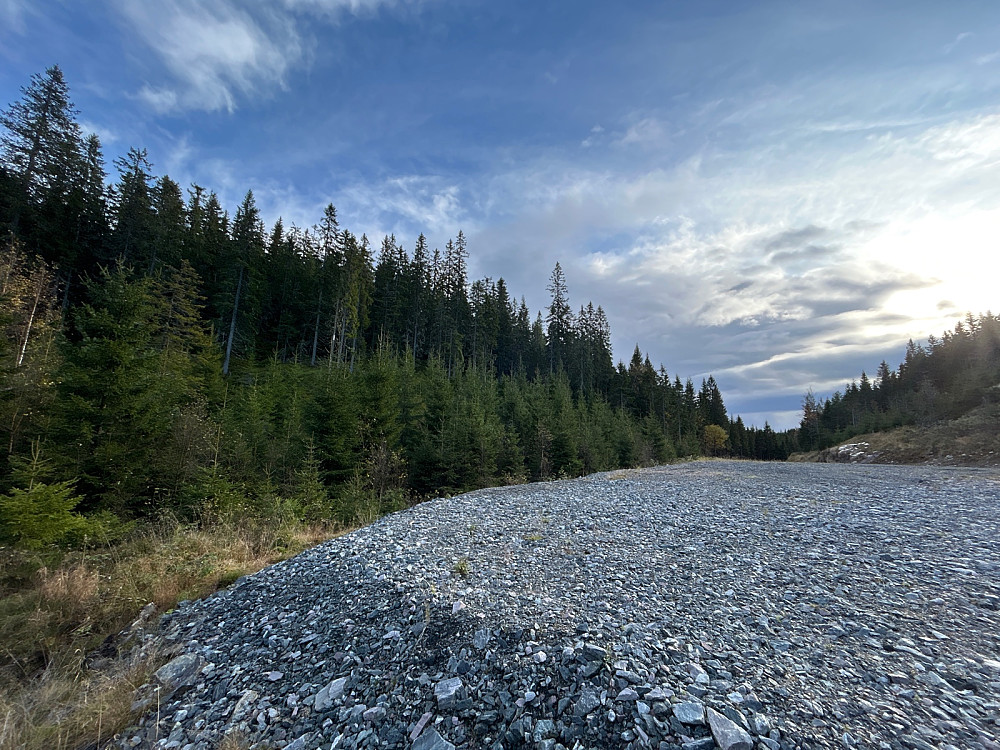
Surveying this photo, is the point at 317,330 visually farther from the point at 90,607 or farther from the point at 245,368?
the point at 90,607

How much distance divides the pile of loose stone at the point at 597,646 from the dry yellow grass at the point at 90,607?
0.44 m

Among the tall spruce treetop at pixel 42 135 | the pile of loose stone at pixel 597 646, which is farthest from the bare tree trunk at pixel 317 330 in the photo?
the pile of loose stone at pixel 597 646

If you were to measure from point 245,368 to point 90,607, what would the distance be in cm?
3400

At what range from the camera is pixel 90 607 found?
5.76 meters

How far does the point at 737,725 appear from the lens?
2793 mm

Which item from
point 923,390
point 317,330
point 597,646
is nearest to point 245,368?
point 317,330

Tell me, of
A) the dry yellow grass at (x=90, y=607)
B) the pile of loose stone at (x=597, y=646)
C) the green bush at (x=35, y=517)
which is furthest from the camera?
the green bush at (x=35, y=517)

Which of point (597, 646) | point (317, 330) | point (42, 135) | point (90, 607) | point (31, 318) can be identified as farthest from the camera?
point (317, 330)

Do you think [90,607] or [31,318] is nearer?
[90,607]

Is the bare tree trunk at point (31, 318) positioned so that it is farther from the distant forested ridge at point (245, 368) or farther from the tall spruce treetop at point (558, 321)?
the tall spruce treetop at point (558, 321)

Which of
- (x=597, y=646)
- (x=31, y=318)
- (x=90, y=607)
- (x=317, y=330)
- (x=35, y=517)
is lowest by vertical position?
(x=90, y=607)

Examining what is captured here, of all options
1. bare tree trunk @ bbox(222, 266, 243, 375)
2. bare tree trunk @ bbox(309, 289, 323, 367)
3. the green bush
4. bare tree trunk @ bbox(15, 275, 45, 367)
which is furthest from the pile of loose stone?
bare tree trunk @ bbox(309, 289, 323, 367)

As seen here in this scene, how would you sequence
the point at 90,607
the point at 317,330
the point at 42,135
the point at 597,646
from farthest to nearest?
1. the point at 317,330
2. the point at 42,135
3. the point at 90,607
4. the point at 597,646

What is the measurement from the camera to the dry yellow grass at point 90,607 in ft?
12.2
